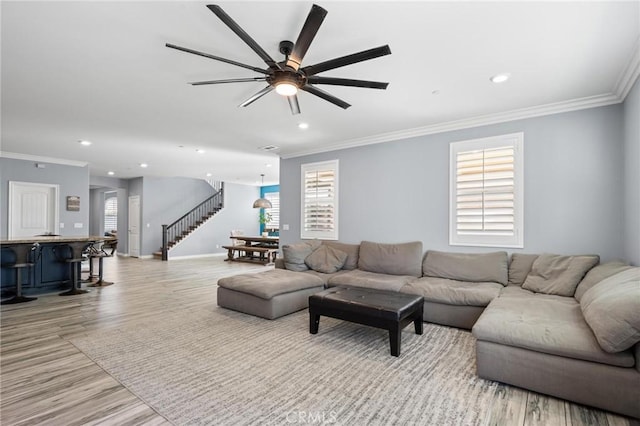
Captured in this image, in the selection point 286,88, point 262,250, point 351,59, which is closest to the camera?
point 351,59

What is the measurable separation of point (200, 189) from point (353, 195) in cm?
845

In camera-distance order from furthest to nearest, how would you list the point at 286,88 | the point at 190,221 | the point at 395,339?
the point at 190,221 < the point at 395,339 < the point at 286,88

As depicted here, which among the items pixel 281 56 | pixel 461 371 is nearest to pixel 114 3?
pixel 281 56

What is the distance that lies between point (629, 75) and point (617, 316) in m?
2.56

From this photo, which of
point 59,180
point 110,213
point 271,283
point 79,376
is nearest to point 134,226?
point 59,180

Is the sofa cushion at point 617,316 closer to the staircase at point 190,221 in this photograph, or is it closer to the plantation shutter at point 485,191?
the plantation shutter at point 485,191

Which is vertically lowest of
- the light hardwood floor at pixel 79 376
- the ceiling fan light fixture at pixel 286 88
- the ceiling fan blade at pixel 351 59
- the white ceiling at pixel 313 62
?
the light hardwood floor at pixel 79 376

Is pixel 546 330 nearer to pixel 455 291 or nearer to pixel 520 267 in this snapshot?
pixel 455 291

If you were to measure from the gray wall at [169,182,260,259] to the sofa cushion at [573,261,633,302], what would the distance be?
10.7m

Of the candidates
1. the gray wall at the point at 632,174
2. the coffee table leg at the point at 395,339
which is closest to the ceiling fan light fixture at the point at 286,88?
the coffee table leg at the point at 395,339

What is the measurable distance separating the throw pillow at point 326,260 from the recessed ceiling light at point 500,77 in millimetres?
3380

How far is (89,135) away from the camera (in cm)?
556

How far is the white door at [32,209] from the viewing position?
7.18 meters

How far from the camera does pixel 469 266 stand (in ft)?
14.4
